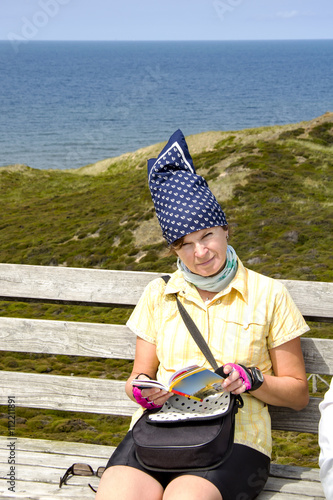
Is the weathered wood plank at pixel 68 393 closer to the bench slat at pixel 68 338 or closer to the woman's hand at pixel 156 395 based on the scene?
the bench slat at pixel 68 338

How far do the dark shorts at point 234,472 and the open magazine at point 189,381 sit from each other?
27 cm

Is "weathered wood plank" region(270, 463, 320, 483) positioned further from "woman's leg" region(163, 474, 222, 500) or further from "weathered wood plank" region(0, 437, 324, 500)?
"woman's leg" region(163, 474, 222, 500)

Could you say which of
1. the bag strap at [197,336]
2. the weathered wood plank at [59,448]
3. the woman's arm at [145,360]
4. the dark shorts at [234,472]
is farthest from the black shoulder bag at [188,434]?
the weathered wood plank at [59,448]

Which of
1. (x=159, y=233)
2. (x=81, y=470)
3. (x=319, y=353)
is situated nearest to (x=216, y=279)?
(x=319, y=353)

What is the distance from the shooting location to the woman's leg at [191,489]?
79.7 inches

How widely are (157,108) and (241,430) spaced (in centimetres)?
8212

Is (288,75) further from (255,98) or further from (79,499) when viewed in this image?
(79,499)

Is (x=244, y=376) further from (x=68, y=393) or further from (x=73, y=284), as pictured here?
(x=68, y=393)

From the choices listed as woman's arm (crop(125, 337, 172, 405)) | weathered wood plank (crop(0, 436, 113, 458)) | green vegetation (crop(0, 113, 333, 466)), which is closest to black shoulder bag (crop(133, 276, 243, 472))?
woman's arm (crop(125, 337, 172, 405))

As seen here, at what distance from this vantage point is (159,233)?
16.2m

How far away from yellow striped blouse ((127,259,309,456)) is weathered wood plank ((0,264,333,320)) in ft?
1.18

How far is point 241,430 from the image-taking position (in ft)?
7.64

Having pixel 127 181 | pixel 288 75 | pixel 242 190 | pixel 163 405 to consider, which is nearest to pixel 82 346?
pixel 163 405

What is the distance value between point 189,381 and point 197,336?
0.35 m
